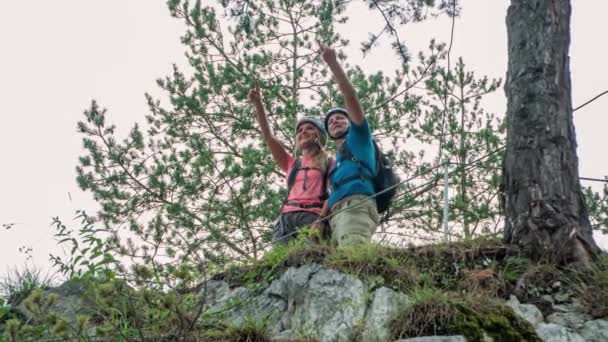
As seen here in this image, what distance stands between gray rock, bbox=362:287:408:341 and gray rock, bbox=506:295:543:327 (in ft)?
1.82

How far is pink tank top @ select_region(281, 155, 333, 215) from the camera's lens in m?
4.79

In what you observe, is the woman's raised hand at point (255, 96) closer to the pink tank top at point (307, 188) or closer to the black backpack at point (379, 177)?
the pink tank top at point (307, 188)

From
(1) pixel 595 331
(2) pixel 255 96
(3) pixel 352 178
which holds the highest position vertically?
(2) pixel 255 96

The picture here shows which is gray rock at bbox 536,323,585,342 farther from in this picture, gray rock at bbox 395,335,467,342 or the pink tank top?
the pink tank top

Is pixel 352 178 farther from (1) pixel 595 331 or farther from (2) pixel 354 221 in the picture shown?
A: (1) pixel 595 331

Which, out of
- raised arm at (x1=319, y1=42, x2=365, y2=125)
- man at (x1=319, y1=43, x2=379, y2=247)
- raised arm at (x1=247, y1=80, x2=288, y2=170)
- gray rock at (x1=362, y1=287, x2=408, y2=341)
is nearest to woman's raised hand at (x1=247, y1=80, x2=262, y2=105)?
raised arm at (x1=247, y1=80, x2=288, y2=170)

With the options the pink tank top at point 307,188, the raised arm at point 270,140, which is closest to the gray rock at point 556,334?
the pink tank top at point 307,188

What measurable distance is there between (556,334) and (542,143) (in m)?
1.24

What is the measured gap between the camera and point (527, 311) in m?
3.14

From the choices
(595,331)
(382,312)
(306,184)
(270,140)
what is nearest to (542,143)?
(595,331)

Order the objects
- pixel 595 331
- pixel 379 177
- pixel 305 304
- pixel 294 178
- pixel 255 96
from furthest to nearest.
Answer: pixel 255 96, pixel 294 178, pixel 379 177, pixel 305 304, pixel 595 331

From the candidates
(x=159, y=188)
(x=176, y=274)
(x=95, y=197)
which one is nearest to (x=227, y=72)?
(x=159, y=188)

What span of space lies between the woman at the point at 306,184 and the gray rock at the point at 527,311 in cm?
169

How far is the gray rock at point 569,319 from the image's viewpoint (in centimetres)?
299
